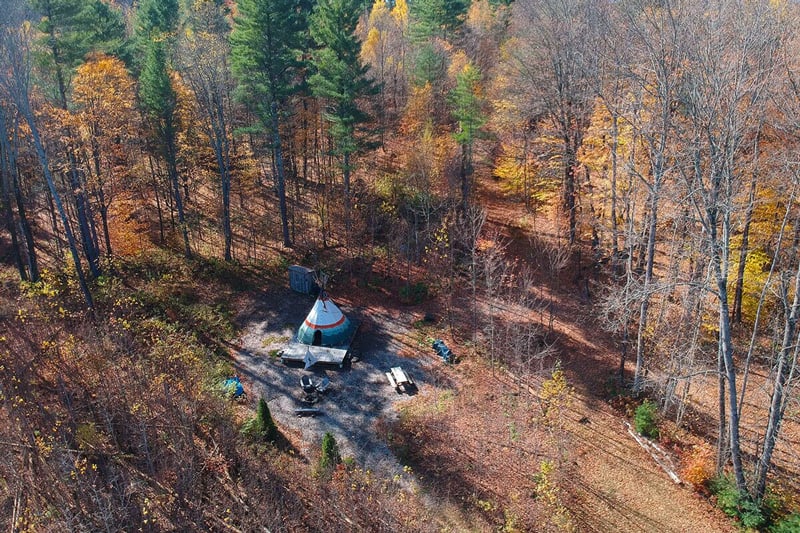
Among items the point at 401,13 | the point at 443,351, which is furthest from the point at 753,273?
the point at 401,13

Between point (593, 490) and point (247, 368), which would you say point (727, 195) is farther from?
point (247, 368)

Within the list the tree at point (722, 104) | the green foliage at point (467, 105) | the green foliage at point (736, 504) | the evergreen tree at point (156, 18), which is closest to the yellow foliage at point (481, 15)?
the green foliage at point (467, 105)

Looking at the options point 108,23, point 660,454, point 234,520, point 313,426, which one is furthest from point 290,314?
point 108,23

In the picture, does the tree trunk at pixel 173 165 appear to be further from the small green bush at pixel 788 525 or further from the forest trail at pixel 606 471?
the small green bush at pixel 788 525

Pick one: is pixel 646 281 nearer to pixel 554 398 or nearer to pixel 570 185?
pixel 554 398

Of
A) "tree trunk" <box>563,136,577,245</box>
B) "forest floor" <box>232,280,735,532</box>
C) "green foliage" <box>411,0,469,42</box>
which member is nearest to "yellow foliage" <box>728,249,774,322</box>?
"forest floor" <box>232,280,735,532</box>

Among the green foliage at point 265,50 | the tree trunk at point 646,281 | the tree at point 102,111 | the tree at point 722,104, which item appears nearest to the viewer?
the tree at point 722,104

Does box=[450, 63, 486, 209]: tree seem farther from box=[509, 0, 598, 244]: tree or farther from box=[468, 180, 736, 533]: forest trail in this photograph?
box=[468, 180, 736, 533]: forest trail
